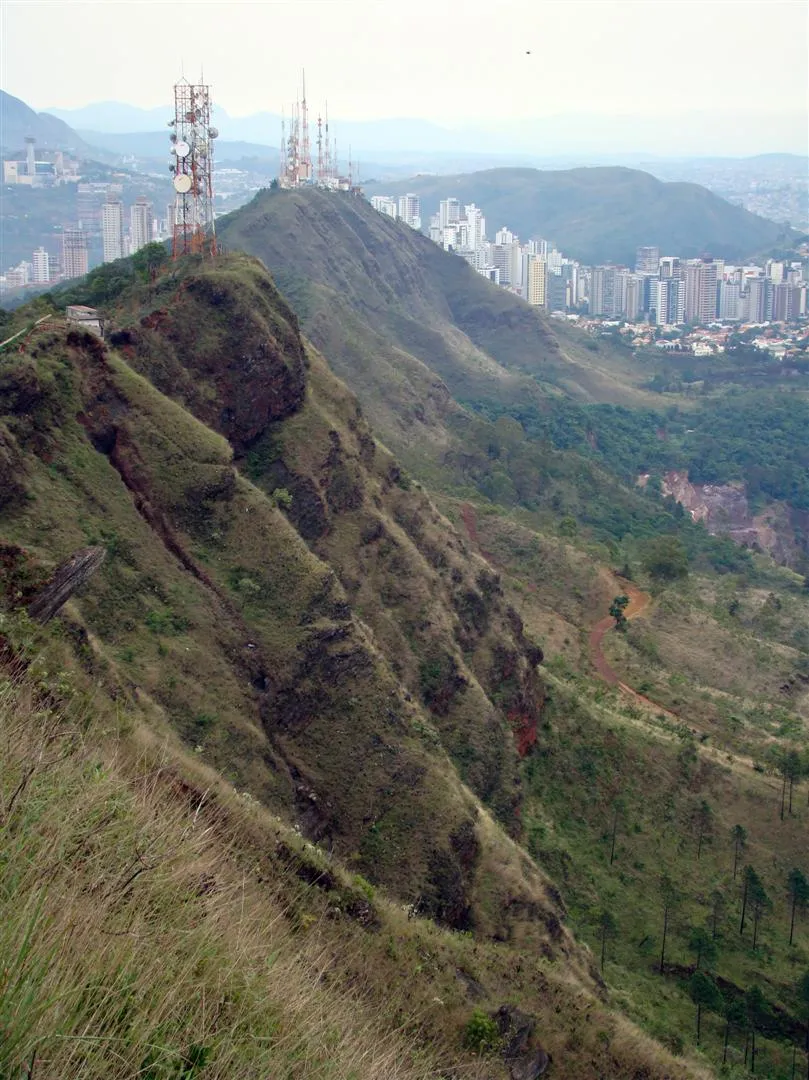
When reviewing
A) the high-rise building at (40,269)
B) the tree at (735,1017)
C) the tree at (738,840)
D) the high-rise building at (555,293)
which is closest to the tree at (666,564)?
the tree at (738,840)

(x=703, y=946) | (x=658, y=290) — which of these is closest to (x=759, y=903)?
(x=703, y=946)

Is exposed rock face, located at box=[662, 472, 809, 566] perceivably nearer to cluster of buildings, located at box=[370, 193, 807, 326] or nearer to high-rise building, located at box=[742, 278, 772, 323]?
cluster of buildings, located at box=[370, 193, 807, 326]

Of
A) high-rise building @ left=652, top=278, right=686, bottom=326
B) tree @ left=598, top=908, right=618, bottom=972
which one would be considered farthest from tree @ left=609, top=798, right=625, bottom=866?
high-rise building @ left=652, top=278, right=686, bottom=326

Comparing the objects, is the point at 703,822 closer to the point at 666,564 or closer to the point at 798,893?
the point at 798,893

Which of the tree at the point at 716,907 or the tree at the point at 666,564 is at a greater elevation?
A: the tree at the point at 666,564

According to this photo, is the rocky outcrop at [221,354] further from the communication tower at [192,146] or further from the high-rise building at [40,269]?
the high-rise building at [40,269]

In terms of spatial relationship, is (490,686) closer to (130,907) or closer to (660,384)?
(130,907)
